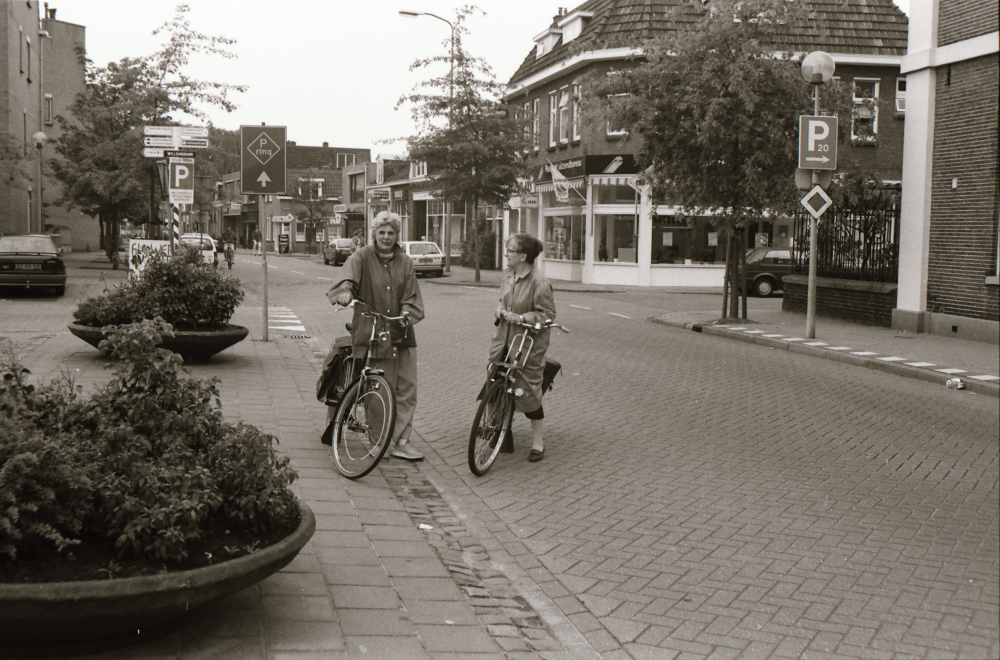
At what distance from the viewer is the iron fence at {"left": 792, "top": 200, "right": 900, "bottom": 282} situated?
1900 centimetres

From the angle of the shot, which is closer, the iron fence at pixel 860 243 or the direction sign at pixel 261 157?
the direction sign at pixel 261 157

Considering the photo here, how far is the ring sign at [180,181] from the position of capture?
1892 cm

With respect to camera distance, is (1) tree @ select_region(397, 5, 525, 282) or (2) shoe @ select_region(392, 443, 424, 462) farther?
(1) tree @ select_region(397, 5, 525, 282)

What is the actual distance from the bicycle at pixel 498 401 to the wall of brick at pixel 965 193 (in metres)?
11.4

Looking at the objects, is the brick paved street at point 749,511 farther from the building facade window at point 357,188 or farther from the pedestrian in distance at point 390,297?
the building facade window at point 357,188

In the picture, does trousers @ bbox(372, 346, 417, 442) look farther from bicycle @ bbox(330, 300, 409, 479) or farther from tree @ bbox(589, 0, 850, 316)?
tree @ bbox(589, 0, 850, 316)

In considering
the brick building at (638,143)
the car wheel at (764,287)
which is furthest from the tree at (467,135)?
the car wheel at (764,287)

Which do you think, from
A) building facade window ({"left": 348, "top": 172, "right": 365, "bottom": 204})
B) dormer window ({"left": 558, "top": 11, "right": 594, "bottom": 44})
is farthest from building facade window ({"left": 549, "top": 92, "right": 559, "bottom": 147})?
building facade window ({"left": 348, "top": 172, "right": 365, "bottom": 204})

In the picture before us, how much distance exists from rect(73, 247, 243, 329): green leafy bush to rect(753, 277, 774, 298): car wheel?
2110 centimetres

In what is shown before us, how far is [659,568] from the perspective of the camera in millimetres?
5094

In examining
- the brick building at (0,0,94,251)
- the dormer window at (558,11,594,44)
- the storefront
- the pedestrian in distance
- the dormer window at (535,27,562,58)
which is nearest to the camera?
the pedestrian in distance

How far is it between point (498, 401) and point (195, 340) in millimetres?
5230

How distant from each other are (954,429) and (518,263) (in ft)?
14.9

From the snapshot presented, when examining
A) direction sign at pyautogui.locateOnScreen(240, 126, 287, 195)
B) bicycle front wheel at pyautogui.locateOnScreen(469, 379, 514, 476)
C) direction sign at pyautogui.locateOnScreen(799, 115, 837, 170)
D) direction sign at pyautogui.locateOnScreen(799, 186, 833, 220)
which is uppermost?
Answer: direction sign at pyautogui.locateOnScreen(799, 115, 837, 170)
